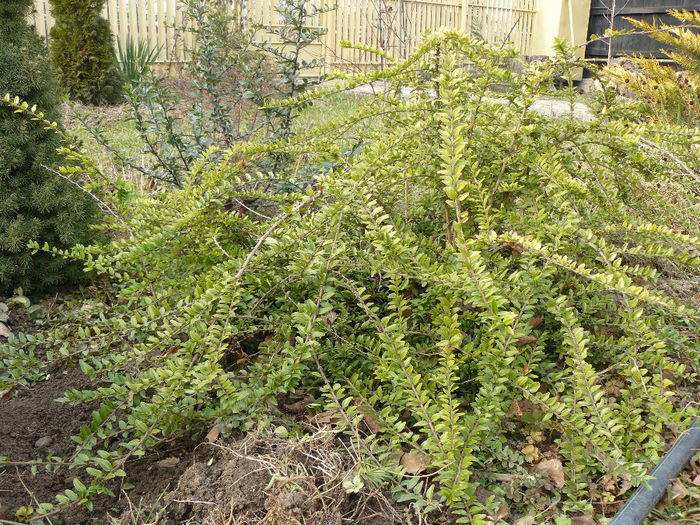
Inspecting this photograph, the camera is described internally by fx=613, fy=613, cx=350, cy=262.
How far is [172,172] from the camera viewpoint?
128 inches

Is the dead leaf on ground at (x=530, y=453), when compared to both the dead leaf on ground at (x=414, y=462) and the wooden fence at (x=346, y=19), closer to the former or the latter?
the dead leaf on ground at (x=414, y=462)

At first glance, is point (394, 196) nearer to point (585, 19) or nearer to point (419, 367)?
point (419, 367)

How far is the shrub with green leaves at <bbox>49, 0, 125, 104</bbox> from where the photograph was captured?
8.40m

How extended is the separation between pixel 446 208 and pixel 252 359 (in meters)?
0.94

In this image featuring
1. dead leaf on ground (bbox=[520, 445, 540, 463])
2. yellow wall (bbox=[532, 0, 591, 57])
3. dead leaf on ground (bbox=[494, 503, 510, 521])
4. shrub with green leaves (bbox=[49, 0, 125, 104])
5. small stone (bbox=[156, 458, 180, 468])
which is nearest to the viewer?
dead leaf on ground (bbox=[494, 503, 510, 521])

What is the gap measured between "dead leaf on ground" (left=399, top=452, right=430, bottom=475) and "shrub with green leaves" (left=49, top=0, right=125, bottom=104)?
26.7 feet

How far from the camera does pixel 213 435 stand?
188cm

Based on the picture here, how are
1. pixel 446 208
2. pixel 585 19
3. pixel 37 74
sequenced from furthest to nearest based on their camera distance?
pixel 585 19 < pixel 37 74 < pixel 446 208

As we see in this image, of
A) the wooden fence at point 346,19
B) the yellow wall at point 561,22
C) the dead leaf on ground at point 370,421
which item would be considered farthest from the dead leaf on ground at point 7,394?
the yellow wall at point 561,22

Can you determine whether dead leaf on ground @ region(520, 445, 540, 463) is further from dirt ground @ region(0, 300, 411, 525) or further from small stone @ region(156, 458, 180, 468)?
small stone @ region(156, 458, 180, 468)

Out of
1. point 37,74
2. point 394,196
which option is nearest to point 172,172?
point 37,74

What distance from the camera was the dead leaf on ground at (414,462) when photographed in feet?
5.72

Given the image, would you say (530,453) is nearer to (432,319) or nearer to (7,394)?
(432,319)

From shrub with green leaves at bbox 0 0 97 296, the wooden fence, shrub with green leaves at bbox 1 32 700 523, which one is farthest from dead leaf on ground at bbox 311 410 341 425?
the wooden fence
